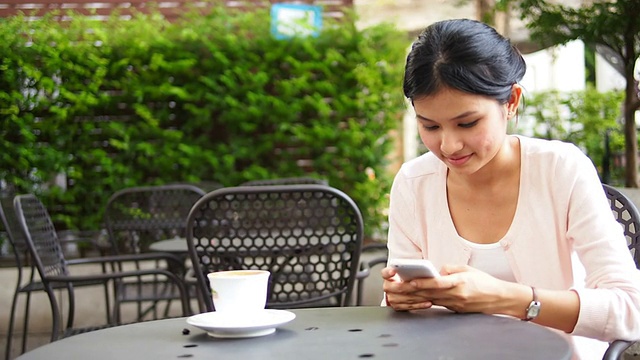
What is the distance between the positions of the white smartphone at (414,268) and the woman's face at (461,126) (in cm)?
35

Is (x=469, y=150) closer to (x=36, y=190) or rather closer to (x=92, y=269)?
(x=92, y=269)

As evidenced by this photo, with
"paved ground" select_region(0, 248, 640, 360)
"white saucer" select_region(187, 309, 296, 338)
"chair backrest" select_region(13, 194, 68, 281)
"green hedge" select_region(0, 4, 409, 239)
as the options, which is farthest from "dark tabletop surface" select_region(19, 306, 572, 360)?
"green hedge" select_region(0, 4, 409, 239)

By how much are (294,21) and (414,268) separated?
637 centimetres

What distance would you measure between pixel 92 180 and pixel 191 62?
118 centimetres

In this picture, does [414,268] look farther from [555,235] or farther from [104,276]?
[104,276]

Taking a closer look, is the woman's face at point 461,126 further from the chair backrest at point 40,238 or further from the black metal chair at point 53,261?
the chair backrest at point 40,238

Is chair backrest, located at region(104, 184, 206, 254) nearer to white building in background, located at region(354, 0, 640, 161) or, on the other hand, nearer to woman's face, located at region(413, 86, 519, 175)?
woman's face, located at region(413, 86, 519, 175)

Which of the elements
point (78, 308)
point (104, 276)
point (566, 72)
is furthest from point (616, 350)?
point (566, 72)

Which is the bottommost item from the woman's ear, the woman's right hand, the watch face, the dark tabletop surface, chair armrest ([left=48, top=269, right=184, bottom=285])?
chair armrest ([left=48, top=269, right=184, bottom=285])

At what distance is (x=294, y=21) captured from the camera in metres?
7.97

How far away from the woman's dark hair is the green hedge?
5.57 m

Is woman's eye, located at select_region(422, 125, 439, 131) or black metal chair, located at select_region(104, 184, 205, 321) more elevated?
woman's eye, located at select_region(422, 125, 439, 131)

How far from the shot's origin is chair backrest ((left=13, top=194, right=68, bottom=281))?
352 centimetres

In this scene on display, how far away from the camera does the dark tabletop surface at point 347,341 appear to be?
4.77 ft
